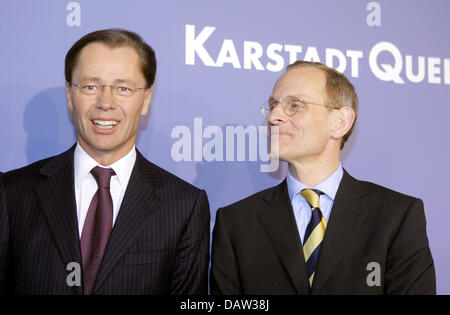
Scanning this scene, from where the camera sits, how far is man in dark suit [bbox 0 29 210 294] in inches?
81.4

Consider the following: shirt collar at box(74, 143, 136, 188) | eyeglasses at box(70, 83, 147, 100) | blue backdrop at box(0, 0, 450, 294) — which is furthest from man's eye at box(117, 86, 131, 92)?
blue backdrop at box(0, 0, 450, 294)

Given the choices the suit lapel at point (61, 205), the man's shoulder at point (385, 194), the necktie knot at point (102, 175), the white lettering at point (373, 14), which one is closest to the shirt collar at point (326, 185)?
the man's shoulder at point (385, 194)

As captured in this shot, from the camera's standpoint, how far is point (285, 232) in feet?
7.73

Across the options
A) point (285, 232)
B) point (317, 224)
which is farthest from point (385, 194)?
point (285, 232)

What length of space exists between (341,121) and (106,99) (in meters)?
1.28

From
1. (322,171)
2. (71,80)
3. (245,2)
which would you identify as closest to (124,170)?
(71,80)

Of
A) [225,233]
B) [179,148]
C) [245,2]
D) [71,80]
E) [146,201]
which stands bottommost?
[225,233]

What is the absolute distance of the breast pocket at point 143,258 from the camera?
2117 mm

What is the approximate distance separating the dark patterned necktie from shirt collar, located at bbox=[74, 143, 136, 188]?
4cm

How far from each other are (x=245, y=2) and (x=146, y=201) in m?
1.66

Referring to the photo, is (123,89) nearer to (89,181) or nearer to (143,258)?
(89,181)

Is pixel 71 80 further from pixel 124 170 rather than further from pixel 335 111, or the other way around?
pixel 335 111

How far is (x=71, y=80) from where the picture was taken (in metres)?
2.30
